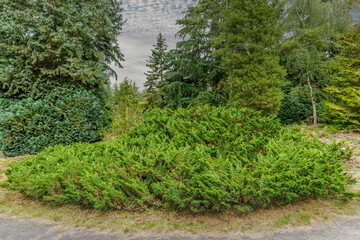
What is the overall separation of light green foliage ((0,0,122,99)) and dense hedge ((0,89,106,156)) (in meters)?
0.56

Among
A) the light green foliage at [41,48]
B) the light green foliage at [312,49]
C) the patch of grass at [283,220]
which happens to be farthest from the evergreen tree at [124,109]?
the light green foliage at [312,49]

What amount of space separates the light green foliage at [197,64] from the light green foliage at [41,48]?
22.9 ft

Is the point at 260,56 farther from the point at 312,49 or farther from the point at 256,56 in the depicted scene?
the point at 312,49

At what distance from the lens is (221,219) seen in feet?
9.33

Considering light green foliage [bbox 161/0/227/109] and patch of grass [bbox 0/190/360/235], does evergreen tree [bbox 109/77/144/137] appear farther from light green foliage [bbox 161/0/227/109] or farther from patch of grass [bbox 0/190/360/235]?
light green foliage [bbox 161/0/227/109]

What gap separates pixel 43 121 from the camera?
7.71m

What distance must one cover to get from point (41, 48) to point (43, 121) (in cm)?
297

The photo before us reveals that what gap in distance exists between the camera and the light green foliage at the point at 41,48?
752 cm

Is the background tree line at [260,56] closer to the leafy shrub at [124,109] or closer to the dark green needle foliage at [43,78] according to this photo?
the leafy shrub at [124,109]

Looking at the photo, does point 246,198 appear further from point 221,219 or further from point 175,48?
point 175,48

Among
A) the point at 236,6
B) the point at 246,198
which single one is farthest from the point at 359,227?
the point at 236,6

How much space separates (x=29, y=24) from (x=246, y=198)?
985cm

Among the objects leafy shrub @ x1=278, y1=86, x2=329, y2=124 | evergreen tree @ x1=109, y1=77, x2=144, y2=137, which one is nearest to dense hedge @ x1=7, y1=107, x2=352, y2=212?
evergreen tree @ x1=109, y1=77, x2=144, y2=137

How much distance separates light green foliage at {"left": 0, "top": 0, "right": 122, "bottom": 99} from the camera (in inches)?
296
